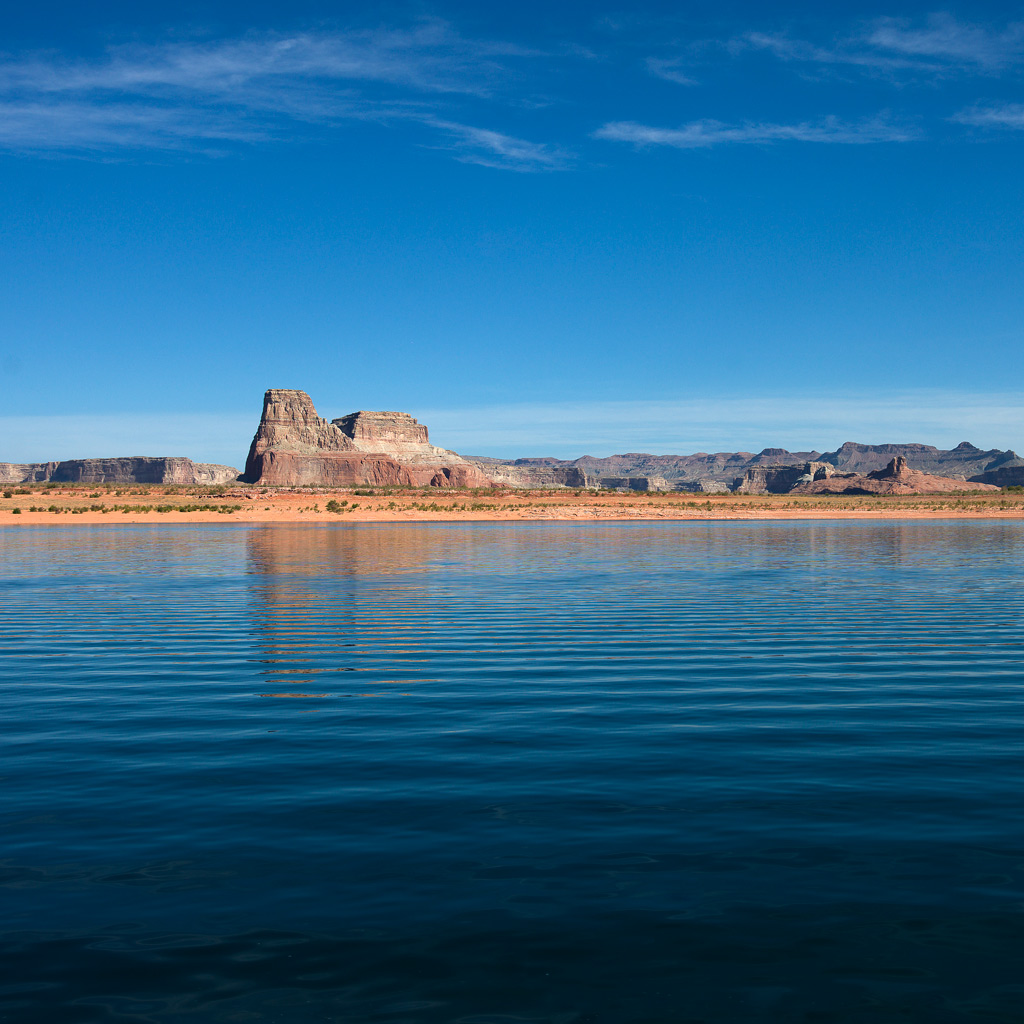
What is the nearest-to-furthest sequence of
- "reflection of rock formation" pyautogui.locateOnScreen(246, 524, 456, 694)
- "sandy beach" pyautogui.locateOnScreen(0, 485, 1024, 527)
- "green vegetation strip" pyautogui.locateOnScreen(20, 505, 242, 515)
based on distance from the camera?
"reflection of rock formation" pyautogui.locateOnScreen(246, 524, 456, 694) < "sandy beach" pyautogui.locateOnScreen(0, 485, 1024, 527) < "green vegetation strip" pyautogui.locateOnScreen(20, 505, 242, 515)

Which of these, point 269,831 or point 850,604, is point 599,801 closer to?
point 269,831

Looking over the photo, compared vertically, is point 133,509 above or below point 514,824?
above

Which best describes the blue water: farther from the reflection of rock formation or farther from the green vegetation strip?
the green vegetation strip

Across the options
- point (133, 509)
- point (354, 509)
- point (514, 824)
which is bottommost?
point (514, 824)

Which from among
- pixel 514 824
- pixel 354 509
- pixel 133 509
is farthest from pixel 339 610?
pixel 354 509

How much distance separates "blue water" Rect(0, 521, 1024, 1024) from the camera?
5008mm

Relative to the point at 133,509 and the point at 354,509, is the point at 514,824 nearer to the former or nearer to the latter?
the point at 133,509

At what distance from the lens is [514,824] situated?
7.31m

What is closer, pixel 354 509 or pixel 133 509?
pixel 133 509

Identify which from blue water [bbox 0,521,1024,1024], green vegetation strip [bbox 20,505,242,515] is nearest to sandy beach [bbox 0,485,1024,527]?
green vegetation strip [bbox 20,505,242,515]

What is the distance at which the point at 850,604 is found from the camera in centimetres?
2156

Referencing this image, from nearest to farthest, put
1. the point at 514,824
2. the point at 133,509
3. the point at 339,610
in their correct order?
the point at 514,824, the point at 339,610, the point at 133,509

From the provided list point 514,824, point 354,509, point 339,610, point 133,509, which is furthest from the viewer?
point 354,509

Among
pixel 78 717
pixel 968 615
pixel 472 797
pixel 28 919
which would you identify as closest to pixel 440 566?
pixel 968 615
